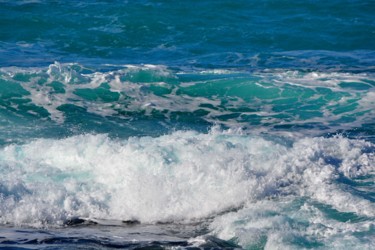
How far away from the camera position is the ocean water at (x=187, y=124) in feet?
23.0

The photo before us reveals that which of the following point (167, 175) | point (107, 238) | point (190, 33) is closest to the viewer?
point (107, 238)

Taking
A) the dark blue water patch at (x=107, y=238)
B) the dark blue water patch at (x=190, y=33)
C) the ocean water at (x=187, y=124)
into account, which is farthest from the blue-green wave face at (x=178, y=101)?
the dark blue water patch at (x=107, y=238)

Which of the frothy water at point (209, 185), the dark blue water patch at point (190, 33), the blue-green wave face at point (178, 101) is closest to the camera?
the frothy water at point (209, 185)

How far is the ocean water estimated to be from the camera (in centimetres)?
700

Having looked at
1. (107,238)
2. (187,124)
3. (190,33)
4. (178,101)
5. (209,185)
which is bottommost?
(107,238)

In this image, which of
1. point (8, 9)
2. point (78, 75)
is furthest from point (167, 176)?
point (8, 9)

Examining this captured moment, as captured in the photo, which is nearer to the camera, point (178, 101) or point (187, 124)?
point (187, 124)

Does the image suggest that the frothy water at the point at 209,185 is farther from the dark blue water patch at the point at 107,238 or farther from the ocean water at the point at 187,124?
the dark blue water patch at the point at 107,238

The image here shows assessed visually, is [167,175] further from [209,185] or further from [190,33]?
[190,33]

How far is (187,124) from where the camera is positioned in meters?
11.7

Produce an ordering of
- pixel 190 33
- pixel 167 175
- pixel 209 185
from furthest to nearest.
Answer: pixel 190 33 → pixel 167 175 → pixel 209 185

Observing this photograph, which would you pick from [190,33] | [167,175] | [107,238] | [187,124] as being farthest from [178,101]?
[107,238]

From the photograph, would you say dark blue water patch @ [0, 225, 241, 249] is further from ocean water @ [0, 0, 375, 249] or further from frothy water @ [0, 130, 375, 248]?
frothy water @ [0, 130, 375, 248]

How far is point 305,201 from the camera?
736 centimetres
